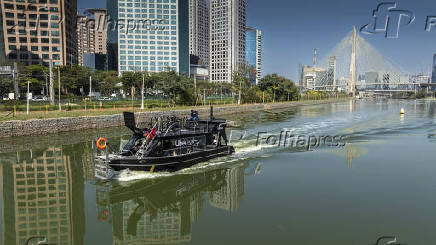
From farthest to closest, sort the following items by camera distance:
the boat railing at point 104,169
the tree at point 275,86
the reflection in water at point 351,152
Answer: the tree at point 275,86
the reflection in water at point 351,152
the boat railing at point 104,169

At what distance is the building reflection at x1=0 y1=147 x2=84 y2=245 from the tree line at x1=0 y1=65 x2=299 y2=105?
21922 mm

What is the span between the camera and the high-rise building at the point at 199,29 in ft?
550

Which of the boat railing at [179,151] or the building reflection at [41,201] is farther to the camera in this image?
the boat railing at [179,151]

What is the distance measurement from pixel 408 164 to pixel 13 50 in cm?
8492

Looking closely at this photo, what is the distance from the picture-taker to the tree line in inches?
1582

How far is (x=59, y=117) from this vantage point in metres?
24.1

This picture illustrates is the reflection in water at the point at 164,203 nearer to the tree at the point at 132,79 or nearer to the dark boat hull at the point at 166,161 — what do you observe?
the dark boat hull at the point at 166,161

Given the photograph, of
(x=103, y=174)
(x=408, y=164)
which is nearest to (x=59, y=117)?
(x=103, y=174)

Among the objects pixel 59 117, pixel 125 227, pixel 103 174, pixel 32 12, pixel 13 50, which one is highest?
pixel 32 12

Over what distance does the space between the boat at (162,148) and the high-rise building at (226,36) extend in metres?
139

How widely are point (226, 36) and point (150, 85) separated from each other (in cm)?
10934

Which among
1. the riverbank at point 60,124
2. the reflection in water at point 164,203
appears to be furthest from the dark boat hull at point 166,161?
the riverbank at point 60,124

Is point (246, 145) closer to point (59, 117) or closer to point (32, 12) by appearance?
point (59, 117)

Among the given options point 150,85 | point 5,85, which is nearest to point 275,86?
point 150,85
